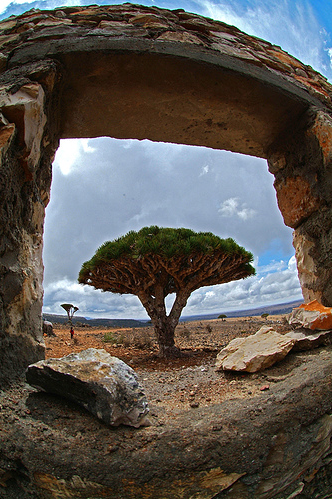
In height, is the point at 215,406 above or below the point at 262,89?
below

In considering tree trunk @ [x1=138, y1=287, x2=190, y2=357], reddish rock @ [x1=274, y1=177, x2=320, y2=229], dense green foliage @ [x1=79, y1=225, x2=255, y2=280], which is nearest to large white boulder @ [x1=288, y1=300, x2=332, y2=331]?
reddish rock @ [x1=274, y1=177, x2=320, y2=229]

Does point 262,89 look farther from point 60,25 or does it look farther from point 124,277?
point 124,277

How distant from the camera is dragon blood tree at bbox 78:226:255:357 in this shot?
6594 millimetres

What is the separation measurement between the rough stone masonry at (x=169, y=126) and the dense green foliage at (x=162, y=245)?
396 centimetres

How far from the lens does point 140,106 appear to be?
2213 mm

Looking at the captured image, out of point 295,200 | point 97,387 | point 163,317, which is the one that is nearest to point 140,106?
point 295,200

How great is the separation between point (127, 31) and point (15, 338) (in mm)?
2211

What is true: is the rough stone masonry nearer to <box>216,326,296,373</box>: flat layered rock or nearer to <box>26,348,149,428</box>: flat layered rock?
<box>26,348,149,428</box>: flat layered rock

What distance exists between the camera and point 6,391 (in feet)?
4.82

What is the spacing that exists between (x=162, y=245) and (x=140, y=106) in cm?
446

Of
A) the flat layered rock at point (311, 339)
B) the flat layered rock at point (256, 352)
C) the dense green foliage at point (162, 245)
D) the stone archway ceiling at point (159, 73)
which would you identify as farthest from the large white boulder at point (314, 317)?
the dense green foliage at point (162, 245)

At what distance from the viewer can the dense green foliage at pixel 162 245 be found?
21.3ft

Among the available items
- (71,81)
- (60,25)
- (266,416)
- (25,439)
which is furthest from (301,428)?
(60,25)

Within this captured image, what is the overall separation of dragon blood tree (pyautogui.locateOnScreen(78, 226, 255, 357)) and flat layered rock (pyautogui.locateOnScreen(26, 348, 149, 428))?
4848 mm
